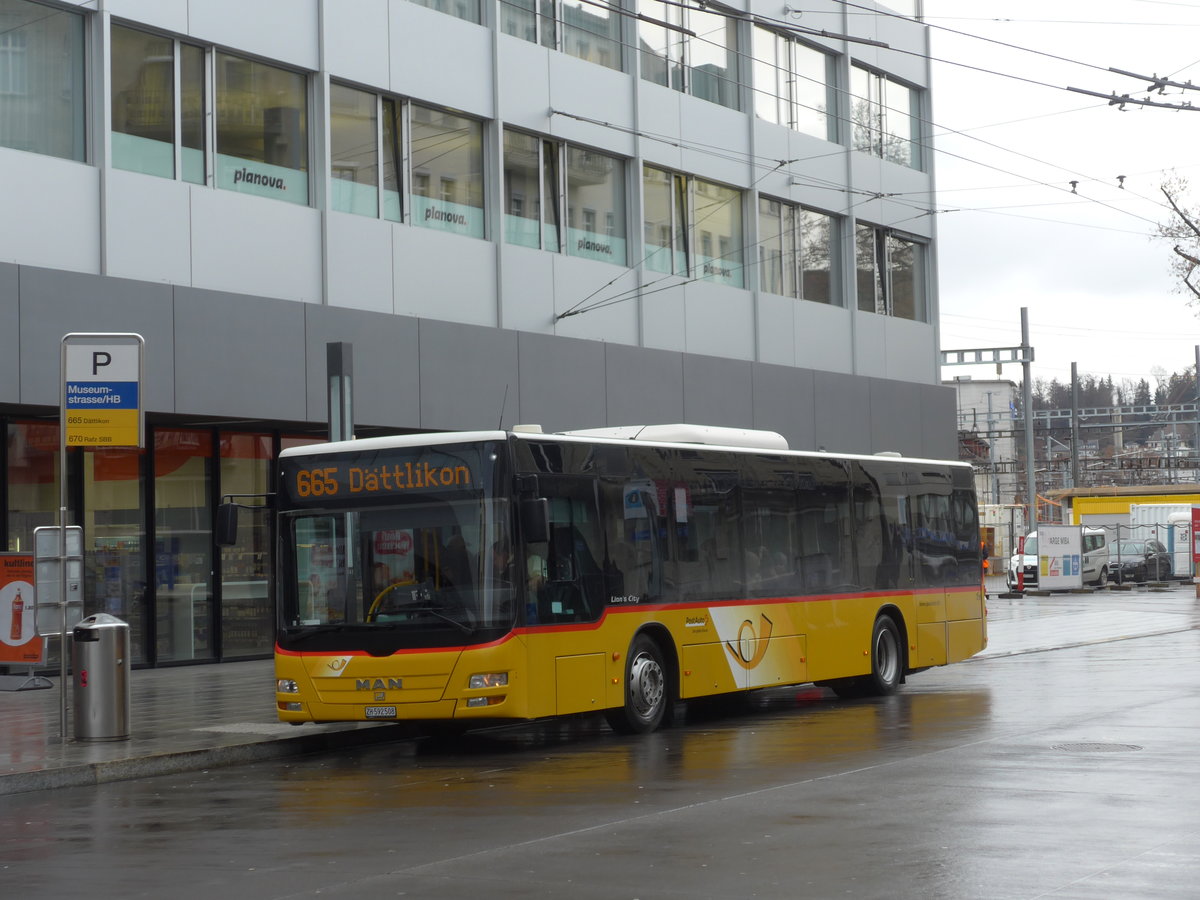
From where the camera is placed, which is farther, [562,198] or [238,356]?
[562,198]

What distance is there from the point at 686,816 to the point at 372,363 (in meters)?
14.3

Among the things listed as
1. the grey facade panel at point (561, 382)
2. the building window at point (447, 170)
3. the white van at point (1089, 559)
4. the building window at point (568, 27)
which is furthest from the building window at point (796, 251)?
the white van at point (1089, 559)

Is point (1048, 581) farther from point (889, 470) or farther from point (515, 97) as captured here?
point (889, 470)

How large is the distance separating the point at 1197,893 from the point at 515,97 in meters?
21.0

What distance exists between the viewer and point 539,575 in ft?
45.7

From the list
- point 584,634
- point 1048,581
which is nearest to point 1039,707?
point 584,634

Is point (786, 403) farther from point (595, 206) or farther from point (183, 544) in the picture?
point (183, 544)

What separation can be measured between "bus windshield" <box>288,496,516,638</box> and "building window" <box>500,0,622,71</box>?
560 inches

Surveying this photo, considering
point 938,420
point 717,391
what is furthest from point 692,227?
point 938,420

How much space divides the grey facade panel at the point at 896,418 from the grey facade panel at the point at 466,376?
1118 centimetres

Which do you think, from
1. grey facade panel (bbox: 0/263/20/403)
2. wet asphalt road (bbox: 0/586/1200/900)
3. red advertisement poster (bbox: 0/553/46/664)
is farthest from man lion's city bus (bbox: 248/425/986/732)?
red advertisement poster (bbox: 0/553/46/664)

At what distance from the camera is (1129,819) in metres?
9.12

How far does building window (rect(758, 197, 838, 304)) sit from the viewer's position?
106 ft

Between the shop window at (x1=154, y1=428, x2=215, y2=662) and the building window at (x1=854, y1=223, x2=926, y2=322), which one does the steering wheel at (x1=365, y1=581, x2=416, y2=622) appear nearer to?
the shop window at (x1=154, y1=428, x2=215, y2=662)
